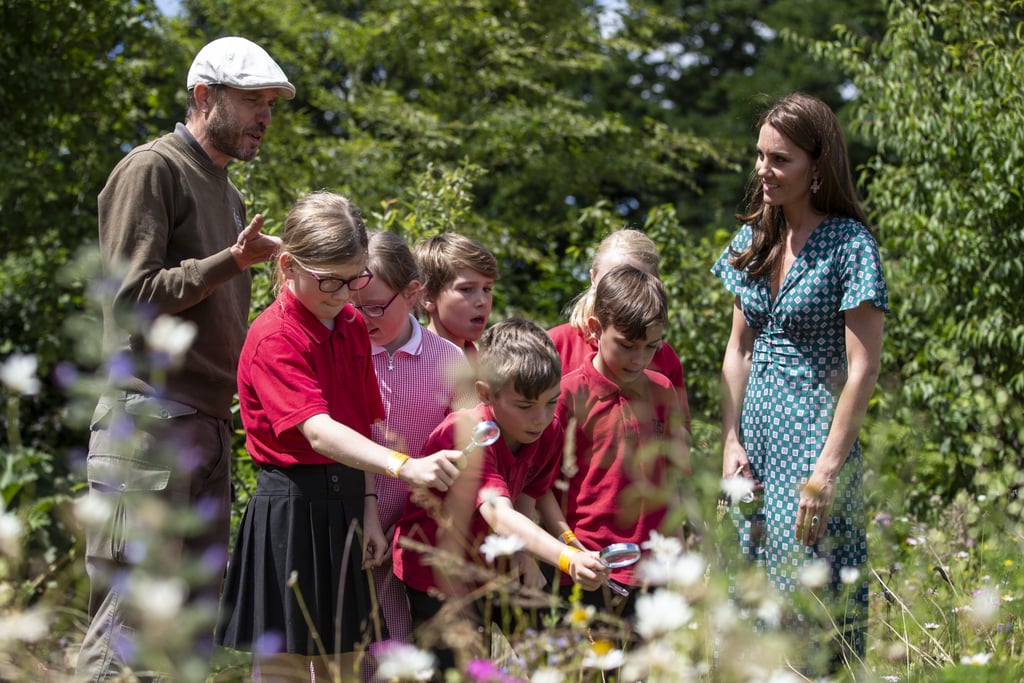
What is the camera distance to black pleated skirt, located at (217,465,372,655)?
255 cm

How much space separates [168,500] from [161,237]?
67 cm

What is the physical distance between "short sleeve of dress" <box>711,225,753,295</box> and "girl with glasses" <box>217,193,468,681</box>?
1140mm

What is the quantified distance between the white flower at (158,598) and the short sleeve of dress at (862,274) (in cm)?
211

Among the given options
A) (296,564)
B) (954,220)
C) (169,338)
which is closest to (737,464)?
(296,564)

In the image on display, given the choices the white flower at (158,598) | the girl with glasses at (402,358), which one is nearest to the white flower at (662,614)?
the white flower at (158,598)

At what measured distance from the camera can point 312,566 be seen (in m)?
2.58

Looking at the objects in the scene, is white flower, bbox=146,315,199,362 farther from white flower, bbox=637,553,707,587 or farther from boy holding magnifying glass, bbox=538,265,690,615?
boy holding magnifying glass, bbox=538,265,690,615

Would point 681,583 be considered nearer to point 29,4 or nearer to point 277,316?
point 277,316

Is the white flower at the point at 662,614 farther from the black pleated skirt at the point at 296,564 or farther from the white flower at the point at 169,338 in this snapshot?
the black pleated skirt at the point at 296,564

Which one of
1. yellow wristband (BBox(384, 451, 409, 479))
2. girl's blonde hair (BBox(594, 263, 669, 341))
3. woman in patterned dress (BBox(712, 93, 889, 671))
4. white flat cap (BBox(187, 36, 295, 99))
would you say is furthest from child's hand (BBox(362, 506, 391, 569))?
white flat cap (BBox(187, 36, 295, 99))

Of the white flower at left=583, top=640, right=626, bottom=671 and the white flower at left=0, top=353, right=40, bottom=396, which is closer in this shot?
the white flower at left=0, top=353, right=40, bottom=396

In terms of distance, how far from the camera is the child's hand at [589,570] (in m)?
2.18

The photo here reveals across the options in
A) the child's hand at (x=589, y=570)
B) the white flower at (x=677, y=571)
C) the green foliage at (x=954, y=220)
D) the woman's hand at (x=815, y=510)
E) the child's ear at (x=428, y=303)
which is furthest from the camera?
the green foliage at (x=954, y=220)

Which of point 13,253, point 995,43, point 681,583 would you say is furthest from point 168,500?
point 13,253
